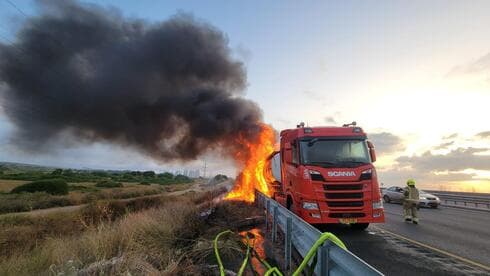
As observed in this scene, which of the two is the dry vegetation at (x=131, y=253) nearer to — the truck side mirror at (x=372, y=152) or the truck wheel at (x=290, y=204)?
the truck wheel at (x=290, y=204)

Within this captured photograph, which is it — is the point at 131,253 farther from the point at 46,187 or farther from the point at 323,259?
the point at 46,187

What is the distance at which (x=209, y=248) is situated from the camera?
657 centimetres

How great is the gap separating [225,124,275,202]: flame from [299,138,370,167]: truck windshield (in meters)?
9.02

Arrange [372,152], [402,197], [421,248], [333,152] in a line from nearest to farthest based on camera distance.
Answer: [421,248], [333,152], [372,152], [402,197]

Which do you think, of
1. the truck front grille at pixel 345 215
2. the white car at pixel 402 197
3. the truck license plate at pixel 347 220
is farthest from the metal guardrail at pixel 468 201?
the truck license plate at pixel 347 220

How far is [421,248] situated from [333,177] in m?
2.67

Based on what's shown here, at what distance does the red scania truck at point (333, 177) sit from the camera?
836 cm

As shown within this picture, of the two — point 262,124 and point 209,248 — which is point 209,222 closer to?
point 209,248

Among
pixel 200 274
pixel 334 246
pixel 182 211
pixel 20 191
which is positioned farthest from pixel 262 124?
pixel 20 191

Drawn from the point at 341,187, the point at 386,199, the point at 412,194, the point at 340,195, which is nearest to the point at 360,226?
the point at 340,195

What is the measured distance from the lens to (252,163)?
2055 centimetres

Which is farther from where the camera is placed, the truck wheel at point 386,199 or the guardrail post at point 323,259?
the truck wheel at point 386,199

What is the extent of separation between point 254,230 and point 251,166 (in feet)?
35.5

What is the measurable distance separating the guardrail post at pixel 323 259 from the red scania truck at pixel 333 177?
16.5 ft
